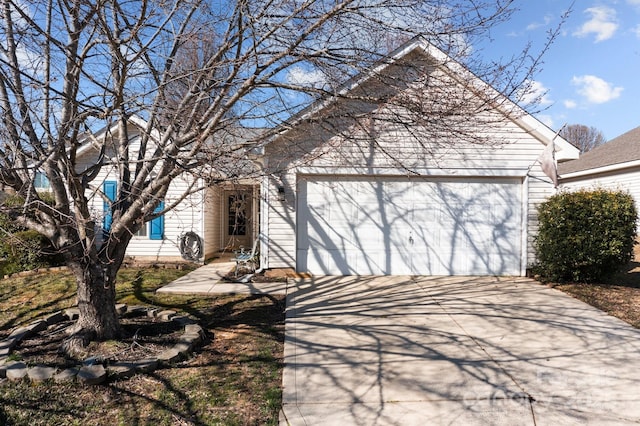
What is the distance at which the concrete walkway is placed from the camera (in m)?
7.95

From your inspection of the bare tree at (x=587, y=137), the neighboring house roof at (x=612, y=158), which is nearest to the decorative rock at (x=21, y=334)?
the neighboring house roof at (x=612, y=158)

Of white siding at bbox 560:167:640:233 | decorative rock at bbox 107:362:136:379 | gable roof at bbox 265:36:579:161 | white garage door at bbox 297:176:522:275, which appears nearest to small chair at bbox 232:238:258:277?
white garage door at bbox 297:176:522:275

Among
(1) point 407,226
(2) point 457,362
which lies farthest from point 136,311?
(1) point 407,226

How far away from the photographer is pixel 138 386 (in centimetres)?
391

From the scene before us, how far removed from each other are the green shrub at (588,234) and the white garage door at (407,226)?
1.06 metres

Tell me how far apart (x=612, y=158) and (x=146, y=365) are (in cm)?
1760

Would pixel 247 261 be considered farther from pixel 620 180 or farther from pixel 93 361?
pixel 620 180

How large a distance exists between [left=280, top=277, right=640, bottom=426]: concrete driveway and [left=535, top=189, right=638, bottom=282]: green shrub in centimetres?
132

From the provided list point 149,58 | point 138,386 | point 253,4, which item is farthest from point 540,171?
point 138,386

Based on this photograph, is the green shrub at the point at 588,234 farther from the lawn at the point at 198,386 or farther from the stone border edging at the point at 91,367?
the stone border edging at the point at 91,367

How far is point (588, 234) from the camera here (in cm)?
812

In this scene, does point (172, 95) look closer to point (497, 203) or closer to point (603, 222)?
point (497, 203)

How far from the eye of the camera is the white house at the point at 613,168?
1448 cm

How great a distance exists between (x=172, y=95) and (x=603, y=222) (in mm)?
8140
